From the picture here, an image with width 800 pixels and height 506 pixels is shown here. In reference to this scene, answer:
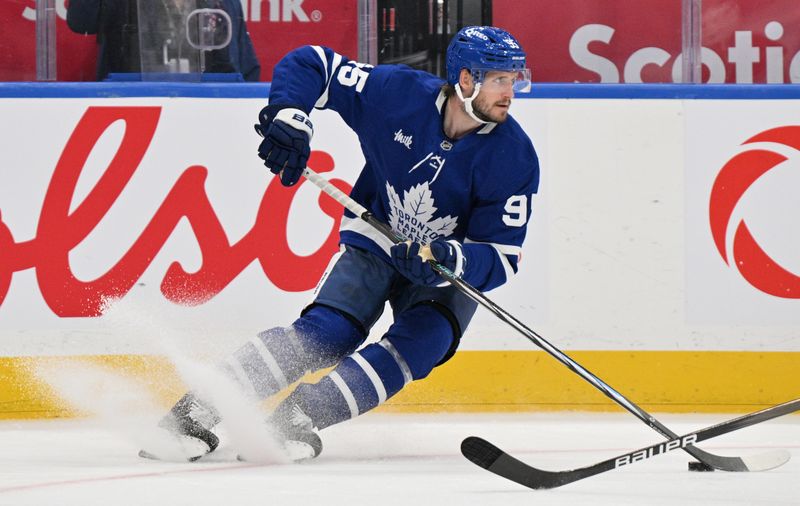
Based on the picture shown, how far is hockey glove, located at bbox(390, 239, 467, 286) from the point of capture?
3016 mm

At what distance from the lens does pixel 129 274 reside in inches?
164

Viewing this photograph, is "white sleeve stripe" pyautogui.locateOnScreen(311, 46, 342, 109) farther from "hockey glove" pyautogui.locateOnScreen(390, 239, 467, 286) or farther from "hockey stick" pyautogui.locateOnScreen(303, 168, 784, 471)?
"hockey glove" pyautogui.locateOnScreen(390, 239, 467, 286)

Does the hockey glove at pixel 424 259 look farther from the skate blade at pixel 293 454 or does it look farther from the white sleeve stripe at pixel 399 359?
the skate blade at pixel 293 454

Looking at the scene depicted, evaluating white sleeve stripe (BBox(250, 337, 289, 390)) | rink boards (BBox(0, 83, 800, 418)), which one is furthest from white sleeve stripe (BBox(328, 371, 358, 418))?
rink boards (BBox(0, 83, 800, 418))

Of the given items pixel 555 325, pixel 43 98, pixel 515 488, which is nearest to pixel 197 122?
pixel 43 98

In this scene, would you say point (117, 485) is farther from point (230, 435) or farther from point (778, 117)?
point (778, 117)

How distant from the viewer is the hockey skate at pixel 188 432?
300cm

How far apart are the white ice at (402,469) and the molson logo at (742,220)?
42cm

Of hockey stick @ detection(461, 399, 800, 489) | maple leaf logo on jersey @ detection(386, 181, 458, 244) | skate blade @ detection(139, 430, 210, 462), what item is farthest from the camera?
maple leaf logo on jersey @ detection(386, 181, 458, 244)

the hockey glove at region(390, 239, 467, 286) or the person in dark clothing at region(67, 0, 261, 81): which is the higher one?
the person in dark clothing at region(67, 0, 261, 81)


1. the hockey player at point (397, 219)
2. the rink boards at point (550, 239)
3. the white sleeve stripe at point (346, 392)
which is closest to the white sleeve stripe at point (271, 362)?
the hockey player at point (397, 219)

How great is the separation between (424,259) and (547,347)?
1.12 feet

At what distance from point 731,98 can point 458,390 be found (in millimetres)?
1233

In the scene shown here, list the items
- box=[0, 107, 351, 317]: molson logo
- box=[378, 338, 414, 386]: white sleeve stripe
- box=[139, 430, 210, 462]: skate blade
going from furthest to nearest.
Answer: box=[0, 107, 351, 317]: molson logo → box=[378, 338, 414, 386]: white sleeve stripe → box=[139, 430, 210, 462]: skate blade
